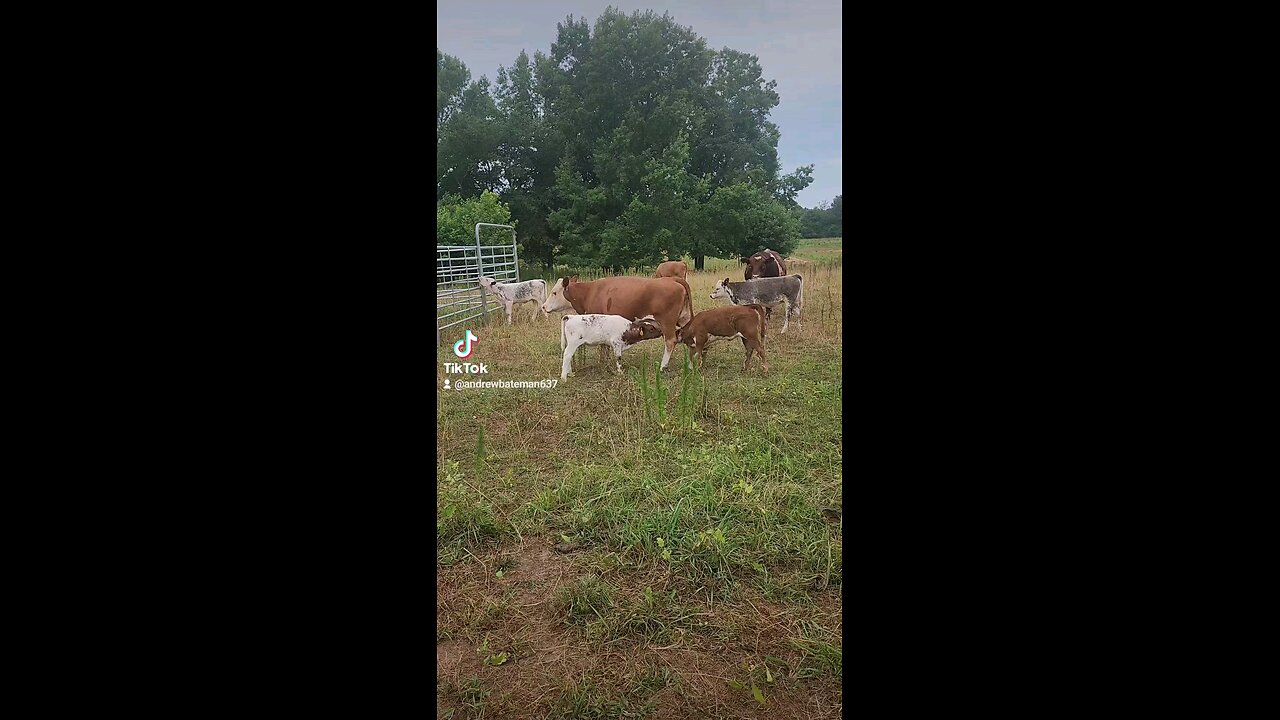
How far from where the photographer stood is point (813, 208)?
2.09 m

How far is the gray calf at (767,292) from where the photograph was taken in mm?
2170

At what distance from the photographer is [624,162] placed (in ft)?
7.38

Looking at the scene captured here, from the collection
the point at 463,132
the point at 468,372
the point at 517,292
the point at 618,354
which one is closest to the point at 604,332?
the point at 618,354

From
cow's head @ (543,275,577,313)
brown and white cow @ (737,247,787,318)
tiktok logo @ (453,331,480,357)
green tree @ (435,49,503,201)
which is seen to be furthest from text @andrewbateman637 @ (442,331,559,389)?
brown and white cow @ (737,247,787,318)

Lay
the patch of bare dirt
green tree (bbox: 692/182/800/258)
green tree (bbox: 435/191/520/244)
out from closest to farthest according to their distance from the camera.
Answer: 1. the patch of bare dirt
2. green tree (bbox: 435/191/520/244)
3. green tree (bbox: 692/182/800/258)

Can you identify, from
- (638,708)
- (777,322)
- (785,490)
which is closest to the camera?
(638,708)

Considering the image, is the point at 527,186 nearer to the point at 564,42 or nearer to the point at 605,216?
the point at 605,216

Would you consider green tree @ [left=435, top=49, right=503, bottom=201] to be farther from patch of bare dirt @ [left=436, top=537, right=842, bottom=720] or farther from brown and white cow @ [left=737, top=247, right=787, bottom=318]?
patch of bare dirt @ [left=436, top=537, right=842, bottom=720]

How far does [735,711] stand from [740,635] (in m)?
0.18

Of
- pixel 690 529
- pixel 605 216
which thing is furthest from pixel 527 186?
pixel 690 529

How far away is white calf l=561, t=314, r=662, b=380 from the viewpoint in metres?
2.20

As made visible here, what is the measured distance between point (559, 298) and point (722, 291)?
531 millimetres

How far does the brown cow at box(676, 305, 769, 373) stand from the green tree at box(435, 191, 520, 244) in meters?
0.66

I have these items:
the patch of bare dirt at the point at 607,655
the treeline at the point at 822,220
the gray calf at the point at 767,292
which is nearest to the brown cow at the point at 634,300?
the gray calf at the point at 767,292
